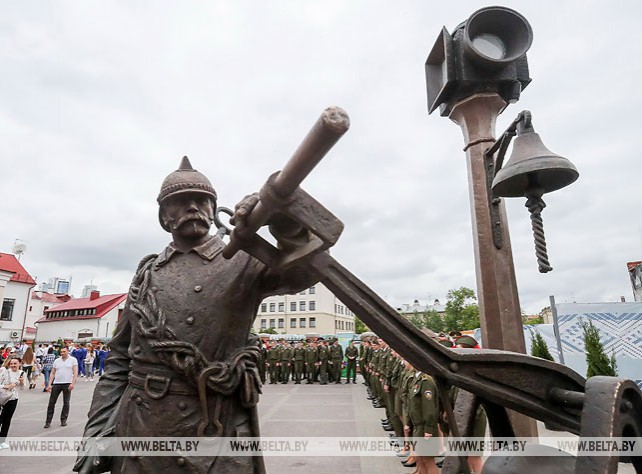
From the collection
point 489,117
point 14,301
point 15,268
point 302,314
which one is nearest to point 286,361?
point 489,117

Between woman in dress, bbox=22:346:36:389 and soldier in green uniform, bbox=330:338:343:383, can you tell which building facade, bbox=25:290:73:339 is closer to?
woman in dress, bbox=22:346:36:389

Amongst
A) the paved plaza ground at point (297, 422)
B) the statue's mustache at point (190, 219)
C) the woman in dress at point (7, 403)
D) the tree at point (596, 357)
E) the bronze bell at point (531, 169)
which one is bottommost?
the paved plaza ground at point (297, 422)

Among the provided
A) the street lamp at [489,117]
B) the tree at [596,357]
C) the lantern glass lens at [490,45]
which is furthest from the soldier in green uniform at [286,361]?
the lantern glass lens at [490,45]

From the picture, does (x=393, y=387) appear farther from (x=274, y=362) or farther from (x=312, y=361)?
(x=274, y=362)

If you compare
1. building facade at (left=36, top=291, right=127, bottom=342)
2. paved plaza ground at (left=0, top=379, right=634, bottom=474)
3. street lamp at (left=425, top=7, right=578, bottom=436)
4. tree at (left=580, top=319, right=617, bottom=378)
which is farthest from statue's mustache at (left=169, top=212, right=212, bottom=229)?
building facade at (left=36, top=291, right=127, bottom=342)

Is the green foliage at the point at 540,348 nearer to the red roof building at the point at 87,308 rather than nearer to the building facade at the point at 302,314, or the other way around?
the red roof building at the point at 87,308

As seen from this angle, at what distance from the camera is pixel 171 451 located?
188 centimetres

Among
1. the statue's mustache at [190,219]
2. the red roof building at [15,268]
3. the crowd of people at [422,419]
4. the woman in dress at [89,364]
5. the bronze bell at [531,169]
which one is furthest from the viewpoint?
the red roof building at [15,268]

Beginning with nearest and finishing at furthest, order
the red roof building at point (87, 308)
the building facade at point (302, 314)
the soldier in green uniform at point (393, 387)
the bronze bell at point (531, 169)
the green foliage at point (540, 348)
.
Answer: the bronze bell at point (531, 169) < the soldier in green uniform at point (393, 387) < the green foliage at point (540, 348) < the red roof building at point (87, 308) < the building facade at point (302, 314)

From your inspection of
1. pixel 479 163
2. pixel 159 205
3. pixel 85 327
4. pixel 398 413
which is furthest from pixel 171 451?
pixel 85 327

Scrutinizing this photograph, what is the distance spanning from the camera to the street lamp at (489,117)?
362cm

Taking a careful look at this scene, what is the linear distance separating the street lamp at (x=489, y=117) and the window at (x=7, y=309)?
41541 millimetres

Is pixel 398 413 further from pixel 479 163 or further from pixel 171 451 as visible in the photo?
pixel 171 451

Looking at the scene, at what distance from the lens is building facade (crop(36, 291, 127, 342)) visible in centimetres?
4238
